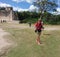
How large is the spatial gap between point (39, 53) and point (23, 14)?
74418 mm

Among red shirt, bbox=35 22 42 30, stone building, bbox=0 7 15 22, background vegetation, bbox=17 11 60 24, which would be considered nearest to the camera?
red shirt, bbox=35 22 42 30

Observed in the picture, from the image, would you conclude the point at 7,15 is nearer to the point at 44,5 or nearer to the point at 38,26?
the point at 44,5

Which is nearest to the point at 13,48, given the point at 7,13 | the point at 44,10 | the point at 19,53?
the point at 19,53

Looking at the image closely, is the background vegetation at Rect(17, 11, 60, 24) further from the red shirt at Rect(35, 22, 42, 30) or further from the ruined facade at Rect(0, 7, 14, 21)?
the red shirt at Rect(35, 22, 42, 30)

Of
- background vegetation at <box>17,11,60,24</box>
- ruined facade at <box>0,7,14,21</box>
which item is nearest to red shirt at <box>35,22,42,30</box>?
background vegetation at <box>17,11,60,24</box>

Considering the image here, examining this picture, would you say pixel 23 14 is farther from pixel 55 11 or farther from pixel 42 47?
pixel 42 47

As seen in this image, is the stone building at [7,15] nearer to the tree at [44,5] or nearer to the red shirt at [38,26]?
the tree at [44,5]

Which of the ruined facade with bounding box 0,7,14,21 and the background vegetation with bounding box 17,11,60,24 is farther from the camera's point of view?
the ruined facade with bounding box 0,7,14,21

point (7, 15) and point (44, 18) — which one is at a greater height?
point (7, 15)

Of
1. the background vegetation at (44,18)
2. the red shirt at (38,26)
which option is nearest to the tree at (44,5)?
the background vegetation at (44,18)

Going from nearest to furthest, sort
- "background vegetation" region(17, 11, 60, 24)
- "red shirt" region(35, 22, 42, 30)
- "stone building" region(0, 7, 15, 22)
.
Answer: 1. "red shirt" region(35, 22, 42, 30)
2. "background vegetation" region(17, 11, 60, 24)
3. "stone building" region(0, 7, 15, 22)

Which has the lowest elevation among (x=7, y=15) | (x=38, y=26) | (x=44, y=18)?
(x=44, y=18)

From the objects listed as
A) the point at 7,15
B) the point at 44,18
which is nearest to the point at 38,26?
the point at 44,18

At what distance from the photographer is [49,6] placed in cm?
7425
